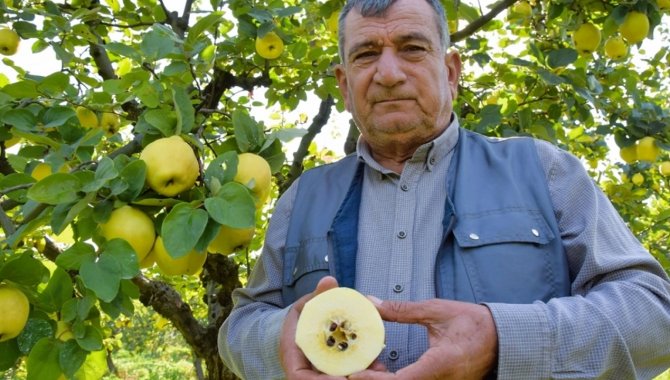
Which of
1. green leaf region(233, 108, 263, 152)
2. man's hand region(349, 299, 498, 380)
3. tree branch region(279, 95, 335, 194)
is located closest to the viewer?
man's hand region(349, 299, 498, 380)

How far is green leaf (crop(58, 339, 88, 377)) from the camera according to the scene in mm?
1361

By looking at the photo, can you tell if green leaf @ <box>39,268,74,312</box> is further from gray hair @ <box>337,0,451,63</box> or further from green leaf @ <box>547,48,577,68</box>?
green leaf @ <box>547,48,577,68</box>

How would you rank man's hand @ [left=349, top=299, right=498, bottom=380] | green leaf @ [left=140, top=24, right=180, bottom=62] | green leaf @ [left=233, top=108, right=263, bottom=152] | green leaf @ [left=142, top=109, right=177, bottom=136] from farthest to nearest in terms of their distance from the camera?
green leaf @ [left=140, top=24, right=180, bottom=62], green leaf @ [left=233, top=108, right=263, bottom=152], green leaf @ [left=142, top=109, right=177, bottom=136], man's hand @ [left=349, top=299, right=498, bottom=380]

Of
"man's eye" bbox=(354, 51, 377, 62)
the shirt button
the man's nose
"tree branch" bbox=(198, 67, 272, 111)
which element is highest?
"tree branch" bbox=(198, 67, 272, 111)

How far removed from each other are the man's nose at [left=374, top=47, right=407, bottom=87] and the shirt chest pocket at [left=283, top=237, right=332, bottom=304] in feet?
1.37

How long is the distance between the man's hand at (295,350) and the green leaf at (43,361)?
1.44 feet

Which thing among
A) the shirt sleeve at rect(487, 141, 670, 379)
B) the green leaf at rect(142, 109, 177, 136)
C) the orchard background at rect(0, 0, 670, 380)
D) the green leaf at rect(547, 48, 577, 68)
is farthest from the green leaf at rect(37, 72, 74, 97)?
the green leaf at rect(547, 48, 577, 68)

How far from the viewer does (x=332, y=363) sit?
129 centimetres

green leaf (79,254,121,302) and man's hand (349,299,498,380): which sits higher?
green leaf (79,254,121,302)

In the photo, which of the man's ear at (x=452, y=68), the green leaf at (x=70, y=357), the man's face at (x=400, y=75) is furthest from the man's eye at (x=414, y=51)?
the green leaf at (x=70, y=357)

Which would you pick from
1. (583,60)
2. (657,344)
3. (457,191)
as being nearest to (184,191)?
(457,191)

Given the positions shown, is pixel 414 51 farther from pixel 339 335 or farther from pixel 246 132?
pixel 339 335

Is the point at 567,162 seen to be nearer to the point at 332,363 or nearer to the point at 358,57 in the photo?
the point at 358,57

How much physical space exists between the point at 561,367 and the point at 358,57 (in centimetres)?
92
